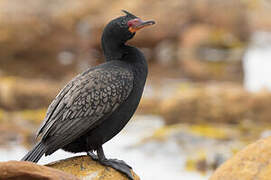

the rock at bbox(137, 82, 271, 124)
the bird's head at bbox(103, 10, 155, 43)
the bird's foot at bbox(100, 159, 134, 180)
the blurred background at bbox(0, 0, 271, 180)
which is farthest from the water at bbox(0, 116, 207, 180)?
the bird's head at bbox(103, 10, 155, 43)

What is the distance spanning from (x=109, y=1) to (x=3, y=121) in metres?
15.0

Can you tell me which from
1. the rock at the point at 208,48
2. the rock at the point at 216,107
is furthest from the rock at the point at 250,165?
the rock at the point at 208,48

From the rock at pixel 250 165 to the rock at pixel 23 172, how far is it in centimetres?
196

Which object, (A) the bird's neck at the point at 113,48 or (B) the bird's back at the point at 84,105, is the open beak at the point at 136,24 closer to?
(A) the bird's neck at the point at 113,48

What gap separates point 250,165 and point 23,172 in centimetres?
247

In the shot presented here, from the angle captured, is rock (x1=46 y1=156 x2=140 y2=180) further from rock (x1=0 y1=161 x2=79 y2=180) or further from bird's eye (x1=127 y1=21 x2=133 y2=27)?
bird's eye (x1=127 y1=21 x2=133 y2=27)

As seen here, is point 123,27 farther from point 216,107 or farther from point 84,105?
point 216,107

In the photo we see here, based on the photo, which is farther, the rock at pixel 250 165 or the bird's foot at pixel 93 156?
the bird's foot at pixel 93 156

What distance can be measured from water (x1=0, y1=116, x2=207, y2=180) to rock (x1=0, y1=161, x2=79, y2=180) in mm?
5419

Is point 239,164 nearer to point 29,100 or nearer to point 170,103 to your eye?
point 170,103

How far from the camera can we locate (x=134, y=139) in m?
13.3

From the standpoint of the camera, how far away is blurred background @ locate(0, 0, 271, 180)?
481 inches

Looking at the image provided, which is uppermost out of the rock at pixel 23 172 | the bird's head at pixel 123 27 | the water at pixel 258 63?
the bird's head at pixel 123 27

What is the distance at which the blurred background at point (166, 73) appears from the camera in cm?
1221
